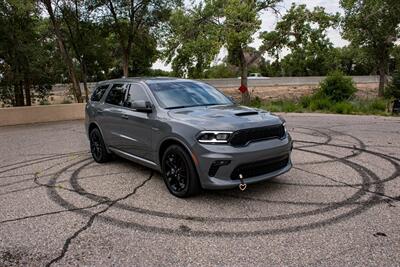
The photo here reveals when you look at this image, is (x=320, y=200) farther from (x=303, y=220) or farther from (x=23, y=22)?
(x=23, y=22)

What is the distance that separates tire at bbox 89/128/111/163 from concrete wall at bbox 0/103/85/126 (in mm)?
9853

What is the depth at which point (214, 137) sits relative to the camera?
4773mm

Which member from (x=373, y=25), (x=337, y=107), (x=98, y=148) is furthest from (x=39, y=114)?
(x=373, y=25)

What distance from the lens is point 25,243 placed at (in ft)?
13.1

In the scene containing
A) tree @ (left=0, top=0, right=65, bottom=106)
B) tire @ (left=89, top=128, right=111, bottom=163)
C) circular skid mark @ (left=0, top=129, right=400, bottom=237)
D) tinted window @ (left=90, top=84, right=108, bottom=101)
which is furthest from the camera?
tree @ (left=0, top=0, right=65, bottom=106)

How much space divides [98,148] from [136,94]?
1.76 metres

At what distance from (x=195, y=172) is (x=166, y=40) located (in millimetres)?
20516

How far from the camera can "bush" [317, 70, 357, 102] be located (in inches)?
782

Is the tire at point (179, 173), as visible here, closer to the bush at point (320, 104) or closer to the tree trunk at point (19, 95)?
the bush at point (320, 104)

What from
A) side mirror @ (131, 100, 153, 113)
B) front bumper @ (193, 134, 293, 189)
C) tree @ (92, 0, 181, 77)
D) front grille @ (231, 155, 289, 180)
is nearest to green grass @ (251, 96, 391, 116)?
tree @ (92, 0, 181, 77)

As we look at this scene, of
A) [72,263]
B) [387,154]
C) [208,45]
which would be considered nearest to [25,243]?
[72,263]

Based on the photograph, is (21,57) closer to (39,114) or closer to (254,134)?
(39,114)

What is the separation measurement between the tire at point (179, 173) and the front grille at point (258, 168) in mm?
550

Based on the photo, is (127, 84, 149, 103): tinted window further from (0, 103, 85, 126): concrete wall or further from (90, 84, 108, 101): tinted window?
(0, 103, 85, 126): concrete wall
